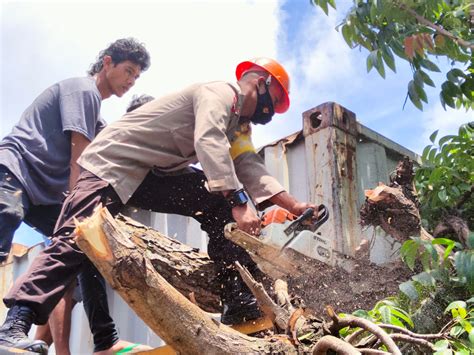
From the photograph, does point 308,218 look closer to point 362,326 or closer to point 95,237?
point 362,326

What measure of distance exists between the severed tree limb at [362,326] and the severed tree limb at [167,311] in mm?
157

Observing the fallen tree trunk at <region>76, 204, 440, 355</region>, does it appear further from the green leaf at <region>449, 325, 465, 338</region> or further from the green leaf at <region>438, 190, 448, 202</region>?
the green leaf at <region>438, 190, 448, 202</region>

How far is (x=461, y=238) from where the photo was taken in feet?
10.1

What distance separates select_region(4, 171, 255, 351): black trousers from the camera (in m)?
2.56

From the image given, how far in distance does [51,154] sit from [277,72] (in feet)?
4.56

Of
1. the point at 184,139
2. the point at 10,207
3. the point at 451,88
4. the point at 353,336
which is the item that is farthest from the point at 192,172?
the point at 353,336

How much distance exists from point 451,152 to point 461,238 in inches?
23.5

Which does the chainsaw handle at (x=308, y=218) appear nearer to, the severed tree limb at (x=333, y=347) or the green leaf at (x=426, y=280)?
the green leaf at (x=426, y=280)

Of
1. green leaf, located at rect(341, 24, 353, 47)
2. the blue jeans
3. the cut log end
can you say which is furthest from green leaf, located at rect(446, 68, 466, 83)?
the blue jeans

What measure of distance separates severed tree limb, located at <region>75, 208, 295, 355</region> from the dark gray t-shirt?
5.15 feet

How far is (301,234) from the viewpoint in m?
3.13

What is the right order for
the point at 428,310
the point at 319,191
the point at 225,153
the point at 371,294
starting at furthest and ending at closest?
the point at 319,191
the point at 371,294
the point at 225,153
the point at 428,310

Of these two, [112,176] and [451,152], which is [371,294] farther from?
[112,176]

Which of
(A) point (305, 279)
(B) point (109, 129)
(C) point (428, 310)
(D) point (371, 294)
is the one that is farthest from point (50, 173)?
(C) point (428, 310)
